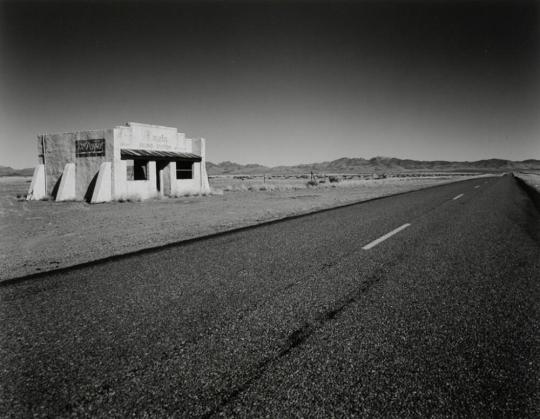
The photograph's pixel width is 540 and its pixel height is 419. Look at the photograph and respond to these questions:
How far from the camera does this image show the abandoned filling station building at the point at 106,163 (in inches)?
773

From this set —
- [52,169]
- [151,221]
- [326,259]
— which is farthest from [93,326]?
[52,169]

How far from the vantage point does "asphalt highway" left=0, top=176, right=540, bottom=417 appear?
2148 millimetres

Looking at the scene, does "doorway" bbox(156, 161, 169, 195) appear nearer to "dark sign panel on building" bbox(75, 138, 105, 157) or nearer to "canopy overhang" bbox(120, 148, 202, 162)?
"canopy overhang" bbox(120, 148, 202, 162)

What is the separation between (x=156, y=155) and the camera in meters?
21.6

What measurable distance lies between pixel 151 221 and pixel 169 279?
287 inches

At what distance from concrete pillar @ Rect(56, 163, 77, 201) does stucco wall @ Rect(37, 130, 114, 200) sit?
21cm

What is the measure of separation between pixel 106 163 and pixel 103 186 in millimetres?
1327

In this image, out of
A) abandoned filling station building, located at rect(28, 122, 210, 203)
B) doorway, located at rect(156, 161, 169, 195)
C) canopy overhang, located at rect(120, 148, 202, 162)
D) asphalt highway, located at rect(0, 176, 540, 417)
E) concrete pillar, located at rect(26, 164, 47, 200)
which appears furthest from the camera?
doorway, located at rect(156, 161, 169, 195)

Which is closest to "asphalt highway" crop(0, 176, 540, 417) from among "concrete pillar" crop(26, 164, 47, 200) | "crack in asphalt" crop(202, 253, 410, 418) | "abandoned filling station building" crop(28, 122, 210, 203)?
"crack in asphalt" crop(202, 253, 410, 418)

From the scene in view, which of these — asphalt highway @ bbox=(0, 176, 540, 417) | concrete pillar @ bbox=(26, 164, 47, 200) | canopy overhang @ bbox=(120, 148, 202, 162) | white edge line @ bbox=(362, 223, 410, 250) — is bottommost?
asphalt highway @ bbox=(0, 176, 540, 417)

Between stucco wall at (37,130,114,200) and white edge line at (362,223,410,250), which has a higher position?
stucco wall at (37,130,114,200)

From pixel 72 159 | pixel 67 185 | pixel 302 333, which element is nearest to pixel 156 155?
pixel 72 159

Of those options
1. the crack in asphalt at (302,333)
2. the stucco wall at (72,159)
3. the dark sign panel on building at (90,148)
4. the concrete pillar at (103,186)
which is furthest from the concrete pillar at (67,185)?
the crack in asphalt at (302,333)

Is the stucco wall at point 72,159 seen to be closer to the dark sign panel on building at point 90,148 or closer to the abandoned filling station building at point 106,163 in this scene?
the abandoned filling station building at point 106,163
